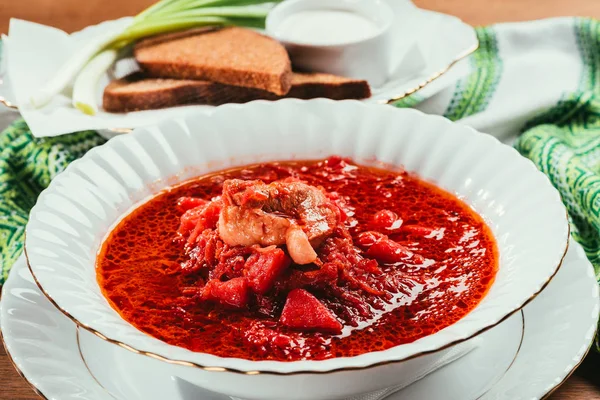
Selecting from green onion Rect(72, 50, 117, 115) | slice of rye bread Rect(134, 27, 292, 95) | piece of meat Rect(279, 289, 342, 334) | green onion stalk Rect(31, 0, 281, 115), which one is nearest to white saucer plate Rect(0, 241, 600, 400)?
piece of meat Rect(279, 289, 342, 334)

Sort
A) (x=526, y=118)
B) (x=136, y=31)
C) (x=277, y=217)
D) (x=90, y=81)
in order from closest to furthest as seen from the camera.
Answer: (x=277, y=217) < (x=526, y=118) < (x=90, y=81) < (x=136, y=31)

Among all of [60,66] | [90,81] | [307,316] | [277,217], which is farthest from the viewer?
[60,66]

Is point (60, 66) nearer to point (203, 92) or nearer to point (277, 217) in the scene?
point (203, 92)

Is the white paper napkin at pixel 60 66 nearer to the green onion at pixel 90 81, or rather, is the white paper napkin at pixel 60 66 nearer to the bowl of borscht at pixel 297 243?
the green onion at pixel 90 81

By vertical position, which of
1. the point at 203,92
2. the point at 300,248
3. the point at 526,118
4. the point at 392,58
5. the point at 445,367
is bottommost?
the point at 526,118

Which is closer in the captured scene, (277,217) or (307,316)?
(307,316)

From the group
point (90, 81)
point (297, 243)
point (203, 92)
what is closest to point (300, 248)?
point (297, 243)

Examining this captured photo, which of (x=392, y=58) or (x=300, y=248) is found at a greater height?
(x=300, y=248)
